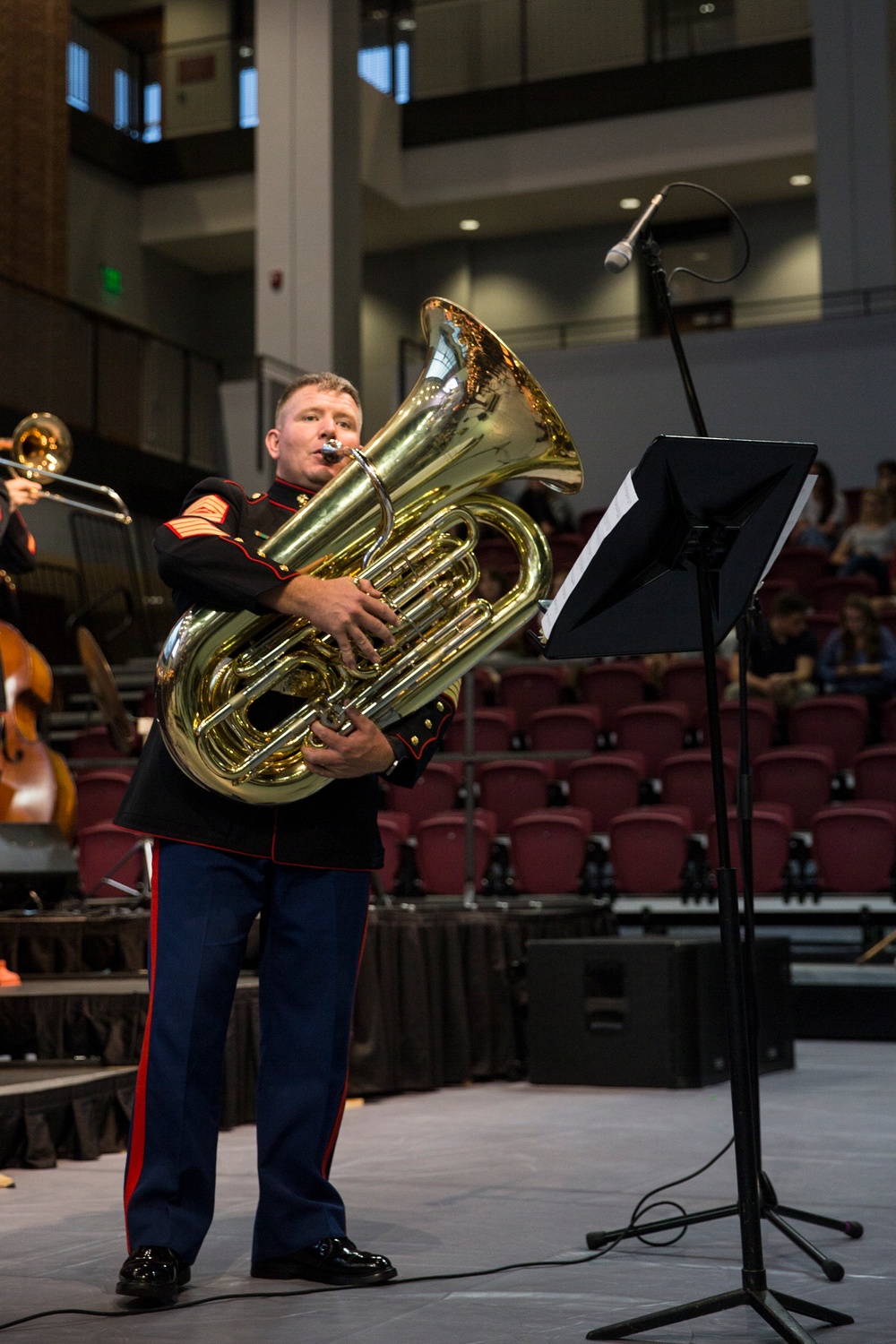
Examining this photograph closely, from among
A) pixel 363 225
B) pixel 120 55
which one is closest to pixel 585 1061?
pixel 363 225

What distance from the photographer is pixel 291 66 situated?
13.3m

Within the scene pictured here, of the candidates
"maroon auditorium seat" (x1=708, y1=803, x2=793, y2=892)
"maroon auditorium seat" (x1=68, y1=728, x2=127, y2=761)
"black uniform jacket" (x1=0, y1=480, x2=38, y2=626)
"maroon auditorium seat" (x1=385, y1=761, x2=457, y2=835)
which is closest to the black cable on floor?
"black uniform jacket" (x1=0, y1=480, x2=38, y2=626)

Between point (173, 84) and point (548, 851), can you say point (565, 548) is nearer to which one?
point (548, 851)

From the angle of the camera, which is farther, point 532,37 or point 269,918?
point 532,37

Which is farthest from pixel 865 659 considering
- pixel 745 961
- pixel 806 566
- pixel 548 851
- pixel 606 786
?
pixel 745 961

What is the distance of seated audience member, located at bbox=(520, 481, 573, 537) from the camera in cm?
1228

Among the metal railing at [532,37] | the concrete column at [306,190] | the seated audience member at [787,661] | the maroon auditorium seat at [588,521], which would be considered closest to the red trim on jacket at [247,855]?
the seated audience member at [787,661]

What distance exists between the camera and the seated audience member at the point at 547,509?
12.3 metres

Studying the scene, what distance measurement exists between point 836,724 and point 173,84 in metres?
11.9

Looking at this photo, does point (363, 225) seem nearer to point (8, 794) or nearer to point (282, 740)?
point (8, 794)

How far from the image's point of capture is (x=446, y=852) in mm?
7535

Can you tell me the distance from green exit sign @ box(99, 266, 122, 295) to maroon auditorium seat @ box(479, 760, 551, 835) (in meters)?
10.3

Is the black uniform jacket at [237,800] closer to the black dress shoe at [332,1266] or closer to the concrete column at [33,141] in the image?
the black dress shoe at [332,1266]

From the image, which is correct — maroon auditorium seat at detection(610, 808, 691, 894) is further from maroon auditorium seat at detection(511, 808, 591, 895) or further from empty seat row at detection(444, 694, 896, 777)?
empty seat row at detection(444, 694, 896, 777)
